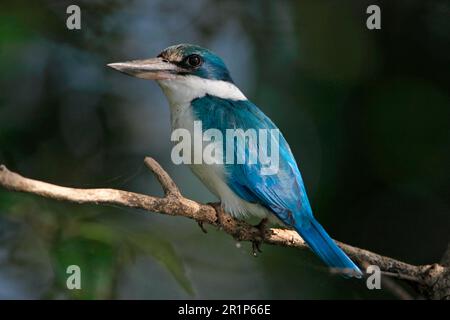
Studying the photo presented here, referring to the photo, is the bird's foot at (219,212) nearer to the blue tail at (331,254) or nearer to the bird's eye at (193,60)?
the blue tail at (331,254)

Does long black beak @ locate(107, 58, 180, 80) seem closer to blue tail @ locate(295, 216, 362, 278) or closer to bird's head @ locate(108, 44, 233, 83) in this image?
bird's head @ locate(108, 44, 233, 83)

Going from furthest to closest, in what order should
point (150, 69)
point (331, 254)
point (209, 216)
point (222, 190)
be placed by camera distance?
point (150, 69) < point (222, 190) < point (209, 216) < point (331, 254)

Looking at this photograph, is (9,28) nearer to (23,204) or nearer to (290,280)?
(23,204)

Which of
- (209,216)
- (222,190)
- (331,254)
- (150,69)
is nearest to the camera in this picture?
(331,254)

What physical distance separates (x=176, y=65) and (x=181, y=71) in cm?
3

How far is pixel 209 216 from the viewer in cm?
227

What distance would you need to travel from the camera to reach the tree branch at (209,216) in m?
1.75

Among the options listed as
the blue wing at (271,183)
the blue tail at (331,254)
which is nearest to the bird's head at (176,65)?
the blue wing at (271,183)

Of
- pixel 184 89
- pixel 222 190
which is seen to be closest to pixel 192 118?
pixel 184 89

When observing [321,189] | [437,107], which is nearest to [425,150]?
[437,107]

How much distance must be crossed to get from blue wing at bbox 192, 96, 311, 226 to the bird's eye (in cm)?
13

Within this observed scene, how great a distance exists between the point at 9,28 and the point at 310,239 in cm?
135

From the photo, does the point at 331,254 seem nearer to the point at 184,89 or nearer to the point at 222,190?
the point at 222,190

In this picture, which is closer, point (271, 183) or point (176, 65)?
point (271, 183)
